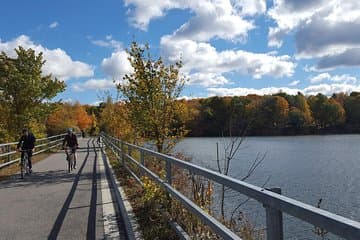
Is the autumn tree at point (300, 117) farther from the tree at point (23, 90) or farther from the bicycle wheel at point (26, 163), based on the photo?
the bicycle wheel at point (26, 163)

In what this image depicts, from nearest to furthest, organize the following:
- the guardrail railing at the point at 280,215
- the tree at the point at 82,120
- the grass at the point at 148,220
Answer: the guardrail railing at the point at 280,215 → the grass at the point at 148,220 → the tree at the point at 82,120

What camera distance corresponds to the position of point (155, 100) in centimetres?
1491

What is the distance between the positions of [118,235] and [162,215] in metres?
0.78

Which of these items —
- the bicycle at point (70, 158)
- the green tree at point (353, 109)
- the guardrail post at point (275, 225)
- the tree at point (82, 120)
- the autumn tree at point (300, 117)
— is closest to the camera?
the guardrail post at point (275, 225)

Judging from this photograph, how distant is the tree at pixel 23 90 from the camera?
91.0 feet

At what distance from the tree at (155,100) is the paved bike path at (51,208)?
8.12ft

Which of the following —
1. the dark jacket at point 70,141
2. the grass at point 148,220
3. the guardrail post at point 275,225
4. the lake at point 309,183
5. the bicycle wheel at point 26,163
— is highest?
the dark jacket at point 70,141

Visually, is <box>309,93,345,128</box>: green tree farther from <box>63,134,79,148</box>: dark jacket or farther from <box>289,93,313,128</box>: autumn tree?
<box>63,134,79,148</box>: dark jacket

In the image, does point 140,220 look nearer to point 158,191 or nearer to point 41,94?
point 158,191

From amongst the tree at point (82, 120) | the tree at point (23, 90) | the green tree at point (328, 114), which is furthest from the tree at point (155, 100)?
the green tree at point (328, 114)

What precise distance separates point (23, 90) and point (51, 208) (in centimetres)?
2038

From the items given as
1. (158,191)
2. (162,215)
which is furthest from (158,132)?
(162,215)

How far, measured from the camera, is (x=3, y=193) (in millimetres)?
11812

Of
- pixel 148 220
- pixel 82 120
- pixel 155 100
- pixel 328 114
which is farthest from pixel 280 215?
pixel 328 114
